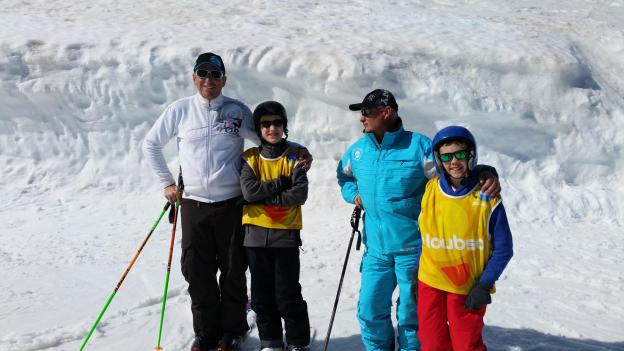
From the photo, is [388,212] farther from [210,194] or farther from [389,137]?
[210,194]

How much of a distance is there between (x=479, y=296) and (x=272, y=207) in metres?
1.45

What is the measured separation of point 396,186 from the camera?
328 cm

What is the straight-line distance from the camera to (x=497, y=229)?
271cm

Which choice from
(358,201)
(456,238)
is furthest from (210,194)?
(456,238)

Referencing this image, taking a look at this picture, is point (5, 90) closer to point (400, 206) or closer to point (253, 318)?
point (253, 318)

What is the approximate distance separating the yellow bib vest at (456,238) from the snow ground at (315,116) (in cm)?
229

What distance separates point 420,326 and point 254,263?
1182 mm

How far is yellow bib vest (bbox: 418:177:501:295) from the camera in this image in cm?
274

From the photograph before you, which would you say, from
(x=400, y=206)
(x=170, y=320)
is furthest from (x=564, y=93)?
(x=170, y=320)

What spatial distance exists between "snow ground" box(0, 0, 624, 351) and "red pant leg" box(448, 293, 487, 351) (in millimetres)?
2278

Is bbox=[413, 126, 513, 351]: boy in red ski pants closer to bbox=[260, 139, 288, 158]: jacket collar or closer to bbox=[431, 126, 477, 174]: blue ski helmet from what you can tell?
bbox=[431, 126, 477, 174]: blue ski helmet

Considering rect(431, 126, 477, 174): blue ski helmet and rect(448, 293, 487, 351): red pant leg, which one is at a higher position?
rect(431, 126, 477, 174): blue ski helmet

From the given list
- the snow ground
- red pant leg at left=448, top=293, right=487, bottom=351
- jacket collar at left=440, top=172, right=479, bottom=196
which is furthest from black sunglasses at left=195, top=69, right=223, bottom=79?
the snow ground

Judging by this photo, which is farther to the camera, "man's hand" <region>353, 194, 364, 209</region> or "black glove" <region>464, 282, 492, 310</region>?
"man's hand" <region>353, 194, 364, 209</region>
